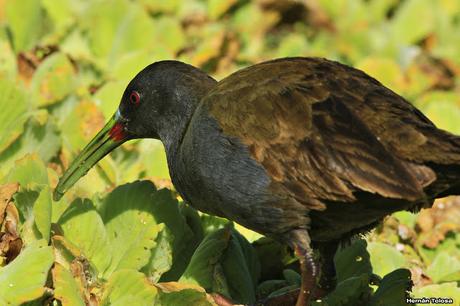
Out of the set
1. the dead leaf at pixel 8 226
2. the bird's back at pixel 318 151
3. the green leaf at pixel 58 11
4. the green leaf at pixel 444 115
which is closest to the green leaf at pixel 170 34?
the green leaf at pixel 58 11

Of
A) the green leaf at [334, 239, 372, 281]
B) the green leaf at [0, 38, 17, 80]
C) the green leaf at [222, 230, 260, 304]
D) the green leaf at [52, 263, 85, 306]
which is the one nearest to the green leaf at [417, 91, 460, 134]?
the green leaf at [334, 239, 372, 281]

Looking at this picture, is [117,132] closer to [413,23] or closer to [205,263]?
[205,263]

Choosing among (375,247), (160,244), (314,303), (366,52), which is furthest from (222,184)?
(366,52)

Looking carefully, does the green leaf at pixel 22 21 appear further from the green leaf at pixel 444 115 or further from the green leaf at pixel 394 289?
the green leaf at pixel 394 289

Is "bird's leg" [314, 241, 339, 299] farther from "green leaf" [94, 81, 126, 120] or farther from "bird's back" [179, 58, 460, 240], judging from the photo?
"green leaf" [94, 81, 126, 120]

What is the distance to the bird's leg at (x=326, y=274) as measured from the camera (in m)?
4.04

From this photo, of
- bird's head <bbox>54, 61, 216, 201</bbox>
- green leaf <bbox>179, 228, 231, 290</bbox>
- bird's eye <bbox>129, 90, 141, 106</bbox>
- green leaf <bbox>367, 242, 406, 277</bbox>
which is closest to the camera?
green leaf <bbox>179, 228, 231, 290</bbox>

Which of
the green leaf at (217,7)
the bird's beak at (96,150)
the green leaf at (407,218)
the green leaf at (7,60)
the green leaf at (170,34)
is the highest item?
the green leaf at (217,7)

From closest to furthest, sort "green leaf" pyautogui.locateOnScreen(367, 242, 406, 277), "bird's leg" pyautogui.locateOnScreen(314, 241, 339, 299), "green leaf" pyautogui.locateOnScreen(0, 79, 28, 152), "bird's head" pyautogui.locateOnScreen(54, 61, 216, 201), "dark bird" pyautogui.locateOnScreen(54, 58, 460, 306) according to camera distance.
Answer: "dark bird" pyautogui.locateOnScreen(54, 58, 460, 306) → "bird's leg" pyautogui.locateOnScreen(314, 241, 339, 299) → "bird's head" pyautogui.locateOnScreen(54, 61, 216, 201) → "green leaf" pyautogui.locateOnScreen(367, 242, 406, 277) → "green leaf" pyautogui.locateOnScreen(0, 79, 28, 152)

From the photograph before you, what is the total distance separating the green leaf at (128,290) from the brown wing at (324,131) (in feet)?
1.83

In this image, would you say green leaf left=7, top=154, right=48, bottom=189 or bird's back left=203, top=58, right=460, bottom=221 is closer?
bird's back left=203, top=58, right=460, bottom=221

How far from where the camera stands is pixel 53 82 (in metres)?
5.09

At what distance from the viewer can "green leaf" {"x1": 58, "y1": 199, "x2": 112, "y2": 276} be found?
3.94m

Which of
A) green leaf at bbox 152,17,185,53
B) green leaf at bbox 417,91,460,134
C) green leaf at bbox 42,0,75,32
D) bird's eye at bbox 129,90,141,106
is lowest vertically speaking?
bird's eye at bbox 129,90,141,106
